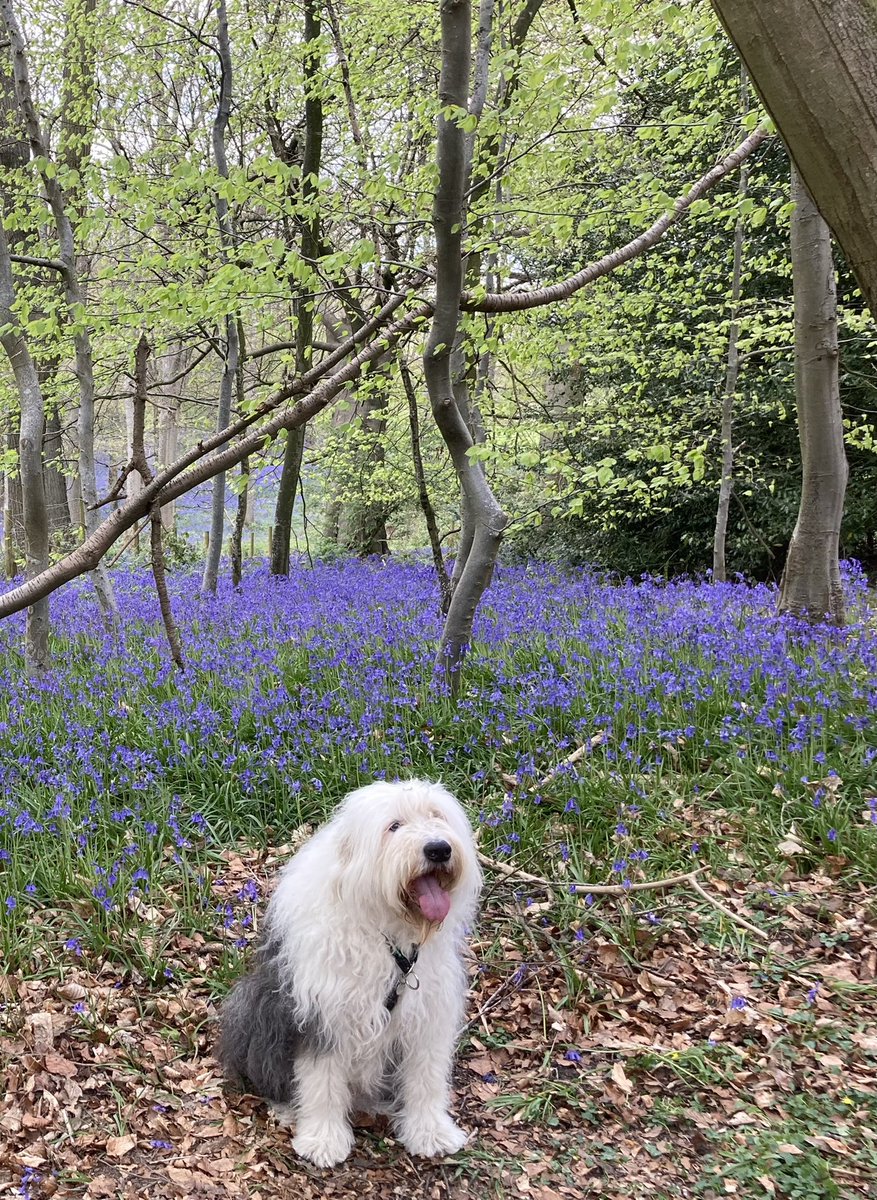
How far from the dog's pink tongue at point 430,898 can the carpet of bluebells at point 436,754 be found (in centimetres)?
157

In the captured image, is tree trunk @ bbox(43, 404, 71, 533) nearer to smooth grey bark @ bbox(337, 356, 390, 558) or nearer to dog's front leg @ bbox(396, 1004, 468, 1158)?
smooth grey bark @ bbox(337, 356, 390, 558)

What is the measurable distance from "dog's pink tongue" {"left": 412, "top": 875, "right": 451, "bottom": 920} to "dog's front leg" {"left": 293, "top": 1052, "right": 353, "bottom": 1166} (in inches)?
28.2

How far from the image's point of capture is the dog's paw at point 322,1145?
2.59 meters

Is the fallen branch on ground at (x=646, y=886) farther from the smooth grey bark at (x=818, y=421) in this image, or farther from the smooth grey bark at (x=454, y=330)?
the smooth grey bark at (x=818, y=421)

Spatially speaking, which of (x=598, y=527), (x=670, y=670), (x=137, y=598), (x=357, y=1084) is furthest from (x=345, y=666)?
(x=598, y=527)

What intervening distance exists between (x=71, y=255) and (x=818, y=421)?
23.3ft

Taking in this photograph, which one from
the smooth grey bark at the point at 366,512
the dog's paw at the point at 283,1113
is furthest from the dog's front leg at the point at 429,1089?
the smooth grey bark at the point at 366,512

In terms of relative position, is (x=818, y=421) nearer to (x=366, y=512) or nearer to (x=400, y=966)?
(x=400, y=966)

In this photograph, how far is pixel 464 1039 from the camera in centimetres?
319

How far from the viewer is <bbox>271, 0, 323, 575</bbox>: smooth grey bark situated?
27.0 ft

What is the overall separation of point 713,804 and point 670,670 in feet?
4.58

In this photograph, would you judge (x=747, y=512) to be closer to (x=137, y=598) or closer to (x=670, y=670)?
(x=670, y=670)

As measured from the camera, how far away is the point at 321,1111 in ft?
8.69

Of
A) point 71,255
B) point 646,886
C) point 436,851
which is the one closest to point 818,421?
point 646,886
